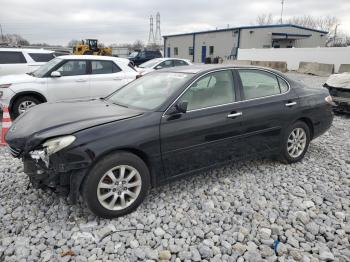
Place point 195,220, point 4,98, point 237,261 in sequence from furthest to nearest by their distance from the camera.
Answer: point 4,98, point 195,220, point 237,261

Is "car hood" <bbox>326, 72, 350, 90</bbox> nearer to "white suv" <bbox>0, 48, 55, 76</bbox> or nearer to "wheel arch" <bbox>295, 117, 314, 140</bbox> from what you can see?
"wheel arch" <bbox>295, 117, 314, 140</bbox>

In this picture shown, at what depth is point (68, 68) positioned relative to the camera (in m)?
7.79

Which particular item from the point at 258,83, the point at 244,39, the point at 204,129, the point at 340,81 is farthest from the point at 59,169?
the point at 244,39

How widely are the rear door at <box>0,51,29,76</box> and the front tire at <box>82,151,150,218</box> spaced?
8.52 m

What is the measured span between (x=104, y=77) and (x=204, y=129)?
5.27 metres

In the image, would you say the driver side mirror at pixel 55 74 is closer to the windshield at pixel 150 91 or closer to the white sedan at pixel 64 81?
the white sedan at pixel 64 81

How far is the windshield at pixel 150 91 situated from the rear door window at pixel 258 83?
0.85 metres

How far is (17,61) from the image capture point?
32.9 ft

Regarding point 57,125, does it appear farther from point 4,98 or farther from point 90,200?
point 4,98

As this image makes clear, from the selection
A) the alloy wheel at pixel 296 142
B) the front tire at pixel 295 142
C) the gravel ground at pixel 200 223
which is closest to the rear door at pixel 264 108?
the front tire at pixel 295 142

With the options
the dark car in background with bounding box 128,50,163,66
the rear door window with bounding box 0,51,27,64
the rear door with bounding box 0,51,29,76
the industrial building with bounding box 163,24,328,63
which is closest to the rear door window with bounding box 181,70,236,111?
the rear door with bounding box 0,51,29,76

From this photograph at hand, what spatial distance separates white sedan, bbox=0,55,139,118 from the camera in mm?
7172

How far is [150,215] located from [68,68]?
225 inches

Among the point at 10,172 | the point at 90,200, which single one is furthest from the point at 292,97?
the point at 10,172
